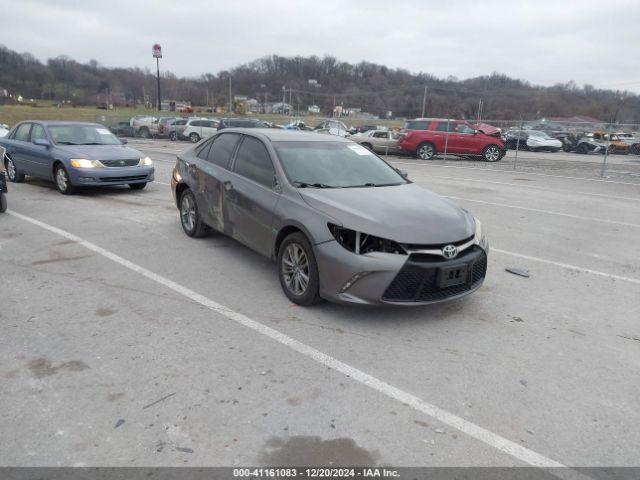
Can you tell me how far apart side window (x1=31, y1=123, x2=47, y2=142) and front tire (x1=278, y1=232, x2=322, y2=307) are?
806cm

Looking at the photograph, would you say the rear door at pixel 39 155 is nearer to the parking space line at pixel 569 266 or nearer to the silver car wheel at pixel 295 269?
the silver car wheel at pixel 295 269

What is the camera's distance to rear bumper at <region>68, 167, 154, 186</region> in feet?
31.0

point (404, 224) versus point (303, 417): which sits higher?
point (404, 224)

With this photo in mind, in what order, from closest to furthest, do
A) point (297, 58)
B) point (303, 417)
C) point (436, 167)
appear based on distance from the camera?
point (303, 417) < point (436, 167) < point (297, 58)

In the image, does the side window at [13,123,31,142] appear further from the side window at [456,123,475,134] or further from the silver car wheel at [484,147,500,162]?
the silver car wheel at [484,147,500,162]

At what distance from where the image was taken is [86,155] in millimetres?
9562

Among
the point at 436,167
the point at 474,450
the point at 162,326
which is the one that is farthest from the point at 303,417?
the point at 436,167

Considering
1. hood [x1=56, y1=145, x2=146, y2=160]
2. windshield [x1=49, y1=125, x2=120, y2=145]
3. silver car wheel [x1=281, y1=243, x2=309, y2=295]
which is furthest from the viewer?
windshield [x1=49, y1=125, x2=120, y2=145]

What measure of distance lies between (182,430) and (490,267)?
4357mm

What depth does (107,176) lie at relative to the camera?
9664 millimetres

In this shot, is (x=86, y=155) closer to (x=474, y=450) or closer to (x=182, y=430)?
(x=182, y=430)

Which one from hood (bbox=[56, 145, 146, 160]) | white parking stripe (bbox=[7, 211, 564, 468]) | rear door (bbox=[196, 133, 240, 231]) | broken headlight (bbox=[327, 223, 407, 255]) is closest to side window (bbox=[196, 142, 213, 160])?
rear door (bbox=[196, 133, 240, 231])

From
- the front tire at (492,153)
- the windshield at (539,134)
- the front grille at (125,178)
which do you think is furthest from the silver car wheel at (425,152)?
the front grille at (125,178)

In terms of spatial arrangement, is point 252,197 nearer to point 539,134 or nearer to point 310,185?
point 310,185
